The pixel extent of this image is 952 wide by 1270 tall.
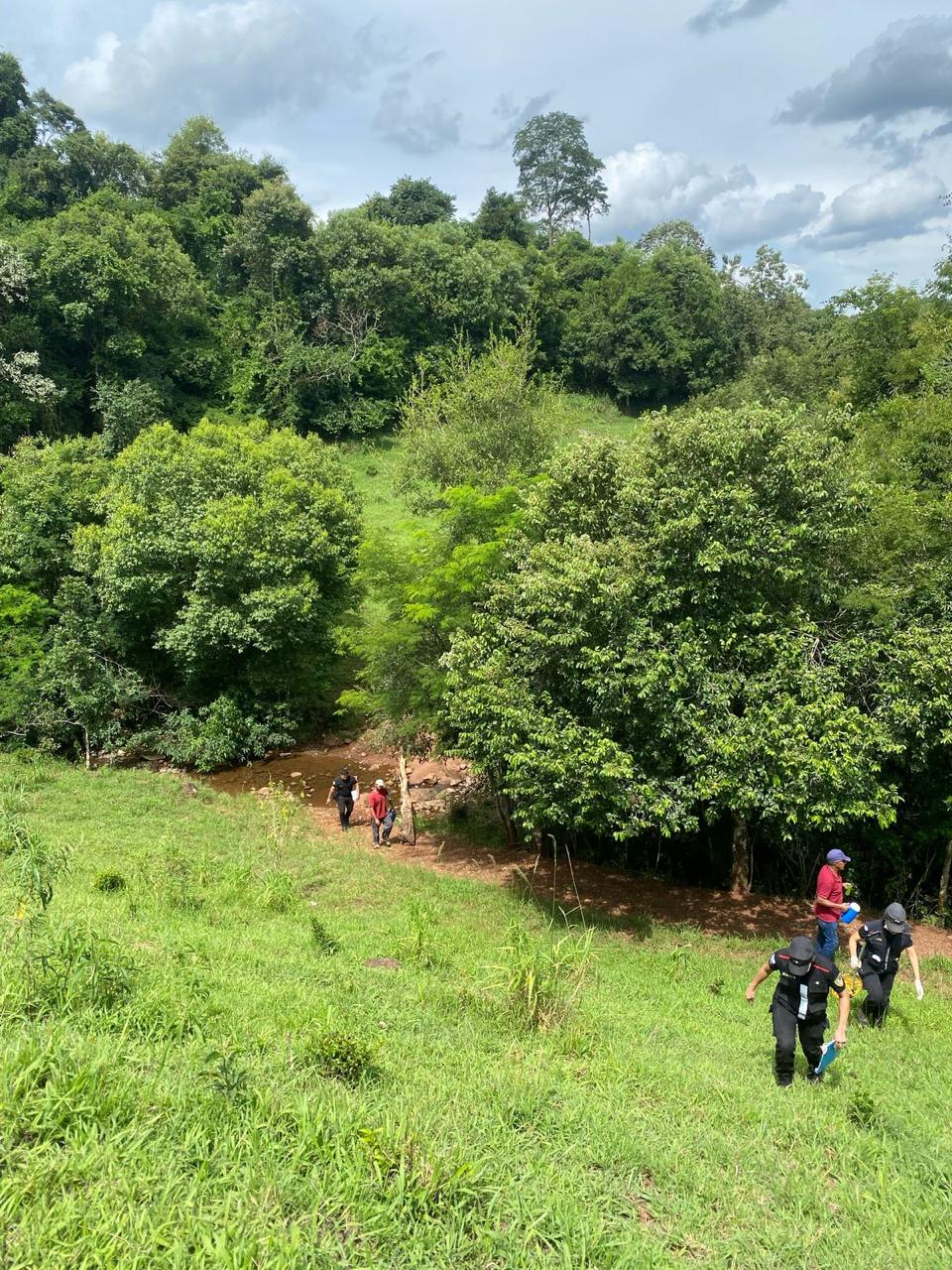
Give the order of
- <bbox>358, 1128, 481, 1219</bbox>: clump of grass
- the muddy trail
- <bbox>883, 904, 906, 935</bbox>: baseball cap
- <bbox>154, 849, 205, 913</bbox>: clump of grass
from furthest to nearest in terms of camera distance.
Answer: the muddy trail
<bbox>154, 849, 205, 913</bbox>: clump of grass
<bbox>883, 904, 906, 935</bbox>: baseball cap
<bbox>358, 1128, 481, 1219</bbox>: clump of grass

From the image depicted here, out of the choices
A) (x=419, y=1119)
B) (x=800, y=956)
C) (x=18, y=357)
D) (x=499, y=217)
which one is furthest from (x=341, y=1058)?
(x=499, y=217)

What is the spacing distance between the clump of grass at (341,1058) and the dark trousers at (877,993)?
577 centimetres

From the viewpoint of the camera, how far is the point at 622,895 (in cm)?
1311

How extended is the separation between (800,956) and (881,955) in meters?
2.59

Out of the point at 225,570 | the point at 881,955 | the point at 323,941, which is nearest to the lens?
the point at 881,955

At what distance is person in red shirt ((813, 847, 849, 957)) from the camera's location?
8.07 meters

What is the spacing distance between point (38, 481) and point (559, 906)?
2013cm

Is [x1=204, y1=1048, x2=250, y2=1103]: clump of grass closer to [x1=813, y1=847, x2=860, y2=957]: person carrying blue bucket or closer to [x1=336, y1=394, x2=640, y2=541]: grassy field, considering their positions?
[x1=813, y1=847, x2=860, y2=957]: person carrying blue bucket

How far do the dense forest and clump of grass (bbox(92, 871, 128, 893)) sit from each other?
5272mm

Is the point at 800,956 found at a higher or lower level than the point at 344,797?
higher

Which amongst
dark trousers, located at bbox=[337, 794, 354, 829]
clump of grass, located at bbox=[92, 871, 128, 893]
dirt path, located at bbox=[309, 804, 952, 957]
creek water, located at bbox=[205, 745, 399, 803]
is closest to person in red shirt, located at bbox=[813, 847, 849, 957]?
dirt path, located at bbox=[309, 804, 952, 957]

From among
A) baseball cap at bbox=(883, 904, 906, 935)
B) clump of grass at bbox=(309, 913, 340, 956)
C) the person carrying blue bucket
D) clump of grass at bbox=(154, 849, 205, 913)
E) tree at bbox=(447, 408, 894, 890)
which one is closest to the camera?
baseball cap at bbox=(883, 904, 906, 935)

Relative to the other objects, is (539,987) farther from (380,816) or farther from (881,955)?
(380,816)

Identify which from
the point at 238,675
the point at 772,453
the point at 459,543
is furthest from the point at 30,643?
the point at 772,453
